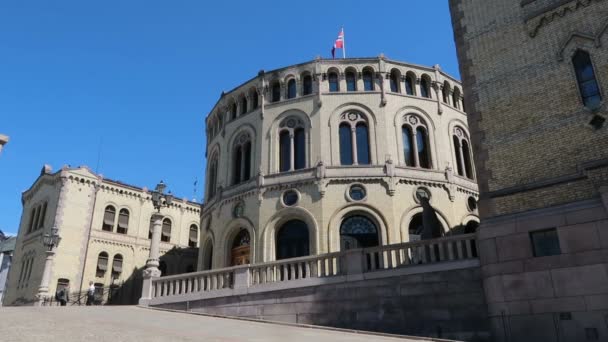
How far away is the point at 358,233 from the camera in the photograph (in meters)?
25.2

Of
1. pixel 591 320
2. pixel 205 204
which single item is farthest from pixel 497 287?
pixel 205 204

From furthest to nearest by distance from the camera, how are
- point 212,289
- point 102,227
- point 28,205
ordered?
point 28,205 < point 102,227 < point 212,289

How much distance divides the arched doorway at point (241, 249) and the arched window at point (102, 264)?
18.3 metres

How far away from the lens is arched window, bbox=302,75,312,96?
1143 inches

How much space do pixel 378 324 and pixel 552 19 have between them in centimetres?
1079

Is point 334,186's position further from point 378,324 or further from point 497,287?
point 497,287

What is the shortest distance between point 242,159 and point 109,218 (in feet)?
63.3

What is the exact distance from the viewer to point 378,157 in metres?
26.3

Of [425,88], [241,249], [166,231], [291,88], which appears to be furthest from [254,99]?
[166,231]

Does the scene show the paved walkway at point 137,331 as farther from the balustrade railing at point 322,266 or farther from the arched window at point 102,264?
the arched window at point 102,264

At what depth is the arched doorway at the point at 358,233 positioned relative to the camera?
24.9 metres

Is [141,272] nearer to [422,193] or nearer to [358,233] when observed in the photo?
[358,233]

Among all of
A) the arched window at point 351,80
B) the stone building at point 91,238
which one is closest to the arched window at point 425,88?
the arched window at point 351,80

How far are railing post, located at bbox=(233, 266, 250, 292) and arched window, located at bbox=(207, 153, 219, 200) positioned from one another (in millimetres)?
14309
